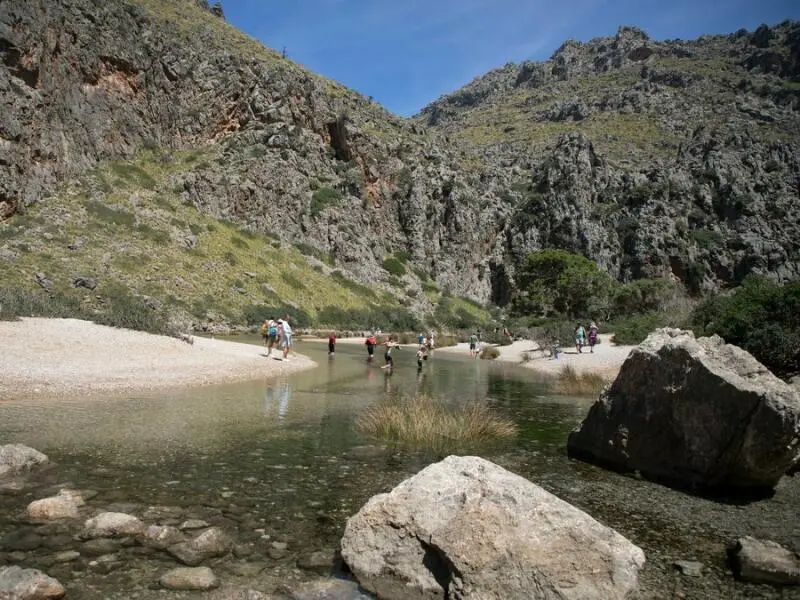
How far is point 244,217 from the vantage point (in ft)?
229

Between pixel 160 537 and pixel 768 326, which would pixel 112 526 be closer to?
pixel 160 537

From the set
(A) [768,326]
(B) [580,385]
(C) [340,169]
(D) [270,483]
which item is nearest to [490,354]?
(B) [580,385]

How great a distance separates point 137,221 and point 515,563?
188 ft

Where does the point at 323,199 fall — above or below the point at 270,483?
above

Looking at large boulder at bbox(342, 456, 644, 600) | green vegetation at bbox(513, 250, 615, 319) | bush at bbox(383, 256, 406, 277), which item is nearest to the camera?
large boulder at bbox(342, 456, 644, 600)

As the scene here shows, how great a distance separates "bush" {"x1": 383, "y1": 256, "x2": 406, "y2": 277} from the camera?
85.0 m

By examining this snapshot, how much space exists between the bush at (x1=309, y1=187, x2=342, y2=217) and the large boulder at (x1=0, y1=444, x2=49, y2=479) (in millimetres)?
71632

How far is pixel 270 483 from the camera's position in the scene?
28.6 ft

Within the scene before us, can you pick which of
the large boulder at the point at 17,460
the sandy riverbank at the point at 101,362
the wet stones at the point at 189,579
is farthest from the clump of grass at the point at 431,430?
the sandy riverbank at the point at 101,362

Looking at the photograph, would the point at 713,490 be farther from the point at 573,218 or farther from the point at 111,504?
the point at 573,218

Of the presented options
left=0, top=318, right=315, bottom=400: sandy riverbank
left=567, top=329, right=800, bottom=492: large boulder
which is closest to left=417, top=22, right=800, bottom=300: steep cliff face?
left=0, top=318, right=315, bottom=400: sandy riverbank

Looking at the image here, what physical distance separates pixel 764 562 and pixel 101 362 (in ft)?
64.0

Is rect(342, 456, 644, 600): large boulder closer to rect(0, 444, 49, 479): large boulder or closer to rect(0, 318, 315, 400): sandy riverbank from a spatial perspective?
rect(0, 444, 49, 479): large boulder

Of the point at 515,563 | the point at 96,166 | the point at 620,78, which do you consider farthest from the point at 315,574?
the point at 620,78
